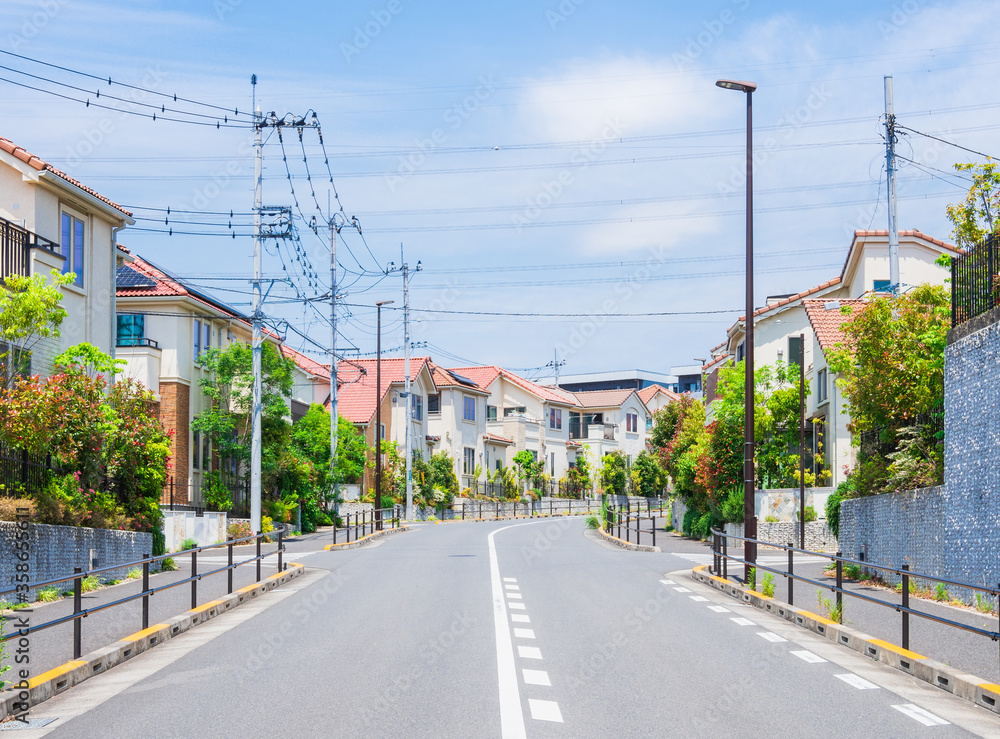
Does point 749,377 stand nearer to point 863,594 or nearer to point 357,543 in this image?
point 863,594

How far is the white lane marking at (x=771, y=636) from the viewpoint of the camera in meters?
13.2

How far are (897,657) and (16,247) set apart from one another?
2048 cm

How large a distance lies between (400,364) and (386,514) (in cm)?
1767

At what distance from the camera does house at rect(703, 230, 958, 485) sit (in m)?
37.5

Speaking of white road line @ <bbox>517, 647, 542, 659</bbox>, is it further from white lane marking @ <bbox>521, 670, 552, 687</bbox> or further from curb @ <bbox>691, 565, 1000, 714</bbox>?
curb @ <bbox>691, 565, 1000, 714</bbox>

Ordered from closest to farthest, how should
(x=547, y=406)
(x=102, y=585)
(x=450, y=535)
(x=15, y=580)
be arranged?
(x=15, y=580)
(x=102, y=585)
(x=450, y=535)
(x=547, y=406)

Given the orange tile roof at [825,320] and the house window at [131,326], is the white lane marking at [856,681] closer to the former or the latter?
the orange tile roof at [825,320]

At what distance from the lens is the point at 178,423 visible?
3928 cm

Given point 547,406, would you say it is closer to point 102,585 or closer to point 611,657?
point 102,585

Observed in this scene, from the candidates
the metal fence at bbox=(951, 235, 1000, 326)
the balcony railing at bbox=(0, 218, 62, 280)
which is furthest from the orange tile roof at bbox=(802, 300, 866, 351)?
the balcony railing at bbox=(0, 218, 62, 280)

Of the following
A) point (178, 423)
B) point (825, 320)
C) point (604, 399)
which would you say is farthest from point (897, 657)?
point (604, 399)

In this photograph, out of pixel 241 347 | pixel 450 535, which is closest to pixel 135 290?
pixel 241 347

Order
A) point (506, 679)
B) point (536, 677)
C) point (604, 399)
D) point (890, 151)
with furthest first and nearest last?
point (604, 399), point (890, 151), point (536, 677), point (506, 679)

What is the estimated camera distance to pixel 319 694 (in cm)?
962
